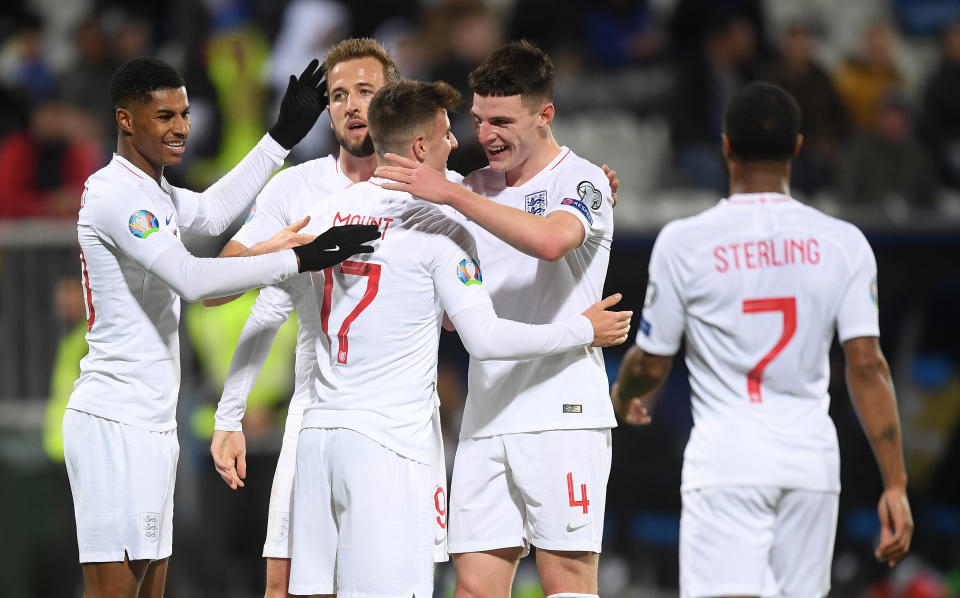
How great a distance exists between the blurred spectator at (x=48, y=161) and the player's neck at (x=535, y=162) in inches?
257

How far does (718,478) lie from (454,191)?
1.51m

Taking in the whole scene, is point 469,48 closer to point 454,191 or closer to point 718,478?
point 454,191

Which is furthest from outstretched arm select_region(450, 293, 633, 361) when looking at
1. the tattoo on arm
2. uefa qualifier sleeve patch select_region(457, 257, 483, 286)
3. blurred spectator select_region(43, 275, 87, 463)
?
blurred spectator select_region(43, 275, 87, 463)

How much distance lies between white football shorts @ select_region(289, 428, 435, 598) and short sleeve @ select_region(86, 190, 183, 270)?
0.97 metres

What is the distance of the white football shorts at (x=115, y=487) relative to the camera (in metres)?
5.45

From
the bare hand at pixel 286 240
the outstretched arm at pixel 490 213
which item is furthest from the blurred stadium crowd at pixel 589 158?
the outstretched arm at pixel 490 213

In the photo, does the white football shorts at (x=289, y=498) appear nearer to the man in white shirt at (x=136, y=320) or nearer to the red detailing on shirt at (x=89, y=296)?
the man in white shirt at (x=136, y=320)

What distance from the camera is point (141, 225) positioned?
17.9ft

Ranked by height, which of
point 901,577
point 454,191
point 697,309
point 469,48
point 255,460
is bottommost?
point 901,577

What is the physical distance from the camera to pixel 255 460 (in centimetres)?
1026

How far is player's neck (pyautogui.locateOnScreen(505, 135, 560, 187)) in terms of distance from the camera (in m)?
5.88

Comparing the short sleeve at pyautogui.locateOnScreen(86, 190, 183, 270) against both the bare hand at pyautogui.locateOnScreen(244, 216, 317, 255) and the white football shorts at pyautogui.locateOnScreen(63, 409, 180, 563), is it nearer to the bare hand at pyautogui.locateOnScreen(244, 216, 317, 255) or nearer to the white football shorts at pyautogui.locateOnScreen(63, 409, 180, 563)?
the bare hand at pyautogui.locateOnScreen(244, 216, 317, 255)

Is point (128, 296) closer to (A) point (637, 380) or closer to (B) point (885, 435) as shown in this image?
(A) point (637, 380)

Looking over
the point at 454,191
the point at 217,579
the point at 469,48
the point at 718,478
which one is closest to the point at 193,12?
the point at 469,48
